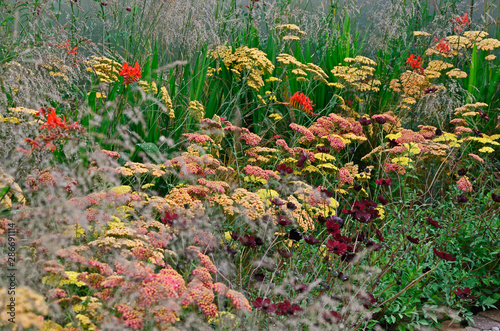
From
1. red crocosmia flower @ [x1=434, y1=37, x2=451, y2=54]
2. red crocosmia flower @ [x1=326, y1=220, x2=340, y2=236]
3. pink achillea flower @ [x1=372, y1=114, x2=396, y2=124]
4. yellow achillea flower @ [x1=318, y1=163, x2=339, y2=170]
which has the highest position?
red crocosmia flower @ [x1=434, y1=37, x2=451, y2=54]

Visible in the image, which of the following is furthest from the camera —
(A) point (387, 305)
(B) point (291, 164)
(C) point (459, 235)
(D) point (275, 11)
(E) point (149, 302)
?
(D) point (275, 11)

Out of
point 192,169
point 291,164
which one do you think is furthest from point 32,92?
point 291,164

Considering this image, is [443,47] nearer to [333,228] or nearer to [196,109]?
[196,109]

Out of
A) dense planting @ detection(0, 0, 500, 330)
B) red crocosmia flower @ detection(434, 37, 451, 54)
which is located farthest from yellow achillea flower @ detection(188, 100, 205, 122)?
red crocosmia flower @ detection(434, 37, 451, 54)

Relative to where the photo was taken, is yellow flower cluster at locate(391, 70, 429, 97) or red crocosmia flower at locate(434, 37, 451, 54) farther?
red crocosmia flower at locate(434, 37, 451, 54)

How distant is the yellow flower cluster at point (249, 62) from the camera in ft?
12.6

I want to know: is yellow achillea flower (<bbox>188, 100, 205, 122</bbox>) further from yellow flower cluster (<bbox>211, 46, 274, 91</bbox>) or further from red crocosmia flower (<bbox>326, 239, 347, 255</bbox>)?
red crocosmia flower (<bbox>326, 239, 347, 255</bbox>)

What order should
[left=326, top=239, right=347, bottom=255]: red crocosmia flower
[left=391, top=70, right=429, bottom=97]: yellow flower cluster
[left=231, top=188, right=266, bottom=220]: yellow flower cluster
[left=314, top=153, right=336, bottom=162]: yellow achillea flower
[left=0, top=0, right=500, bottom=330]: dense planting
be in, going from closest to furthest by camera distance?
[left=0, top=0, right=500, bottom=330]: dense planting → [left=326, top=239, right=347, bottom=255]: red crocosmia flower → [left=231, top=188, right=266, bottom=220]: yellow flower cluster → [left=314, top=153, right=336, bottom=162]: yellow achillea flower → [left=391, top=70, right=429, bottom=97]: yellow flower cluster

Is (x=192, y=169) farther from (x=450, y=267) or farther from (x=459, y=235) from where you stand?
(x=459, y=235)

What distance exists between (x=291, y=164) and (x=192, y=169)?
102 cm

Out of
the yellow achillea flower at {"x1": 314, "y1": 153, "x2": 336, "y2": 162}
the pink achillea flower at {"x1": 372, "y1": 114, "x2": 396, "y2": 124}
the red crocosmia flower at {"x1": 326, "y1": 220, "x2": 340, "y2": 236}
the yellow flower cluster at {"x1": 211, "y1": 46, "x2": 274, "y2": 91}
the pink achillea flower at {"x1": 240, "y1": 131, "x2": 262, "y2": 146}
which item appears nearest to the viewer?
the red crocosmia flower at {"x1": 326, "y1": 220, "x2": 340, "y2": 236}

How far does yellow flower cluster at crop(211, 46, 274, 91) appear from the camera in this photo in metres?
3.84

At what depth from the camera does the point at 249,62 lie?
152 inches

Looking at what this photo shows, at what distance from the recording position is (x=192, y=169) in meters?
2.64
